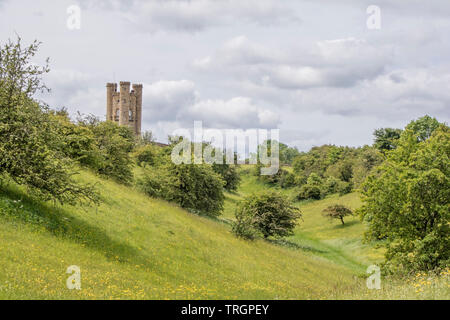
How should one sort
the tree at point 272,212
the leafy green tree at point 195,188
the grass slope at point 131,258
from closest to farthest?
the grass slope at point 131,258, the tree at point 272,212, the leafy green tree at point 195,188

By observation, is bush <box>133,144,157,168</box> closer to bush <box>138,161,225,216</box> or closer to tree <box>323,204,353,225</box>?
bush <box>138,161,225,216</box>

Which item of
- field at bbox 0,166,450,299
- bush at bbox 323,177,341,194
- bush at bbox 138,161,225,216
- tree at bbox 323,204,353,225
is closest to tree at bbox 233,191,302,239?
bush at bbox 138,161,225,216

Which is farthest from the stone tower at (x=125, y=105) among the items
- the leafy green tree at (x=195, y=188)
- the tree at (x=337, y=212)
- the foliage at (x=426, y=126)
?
the leafy green tree at (x=195, y=188)

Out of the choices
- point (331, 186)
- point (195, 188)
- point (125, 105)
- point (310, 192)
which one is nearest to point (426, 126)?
point (331, 186)

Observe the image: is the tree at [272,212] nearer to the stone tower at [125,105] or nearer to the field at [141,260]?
the field at [141,260]

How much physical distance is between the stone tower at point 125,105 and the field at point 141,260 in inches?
5107

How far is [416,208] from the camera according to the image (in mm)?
28422

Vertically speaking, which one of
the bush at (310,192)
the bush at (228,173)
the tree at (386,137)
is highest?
the tree at (386,137)

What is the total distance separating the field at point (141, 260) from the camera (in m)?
16.2

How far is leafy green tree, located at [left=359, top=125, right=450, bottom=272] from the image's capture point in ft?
89.9

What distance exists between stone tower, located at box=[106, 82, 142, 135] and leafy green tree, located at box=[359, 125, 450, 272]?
14148 centimetres

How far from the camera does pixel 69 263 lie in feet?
63.0
